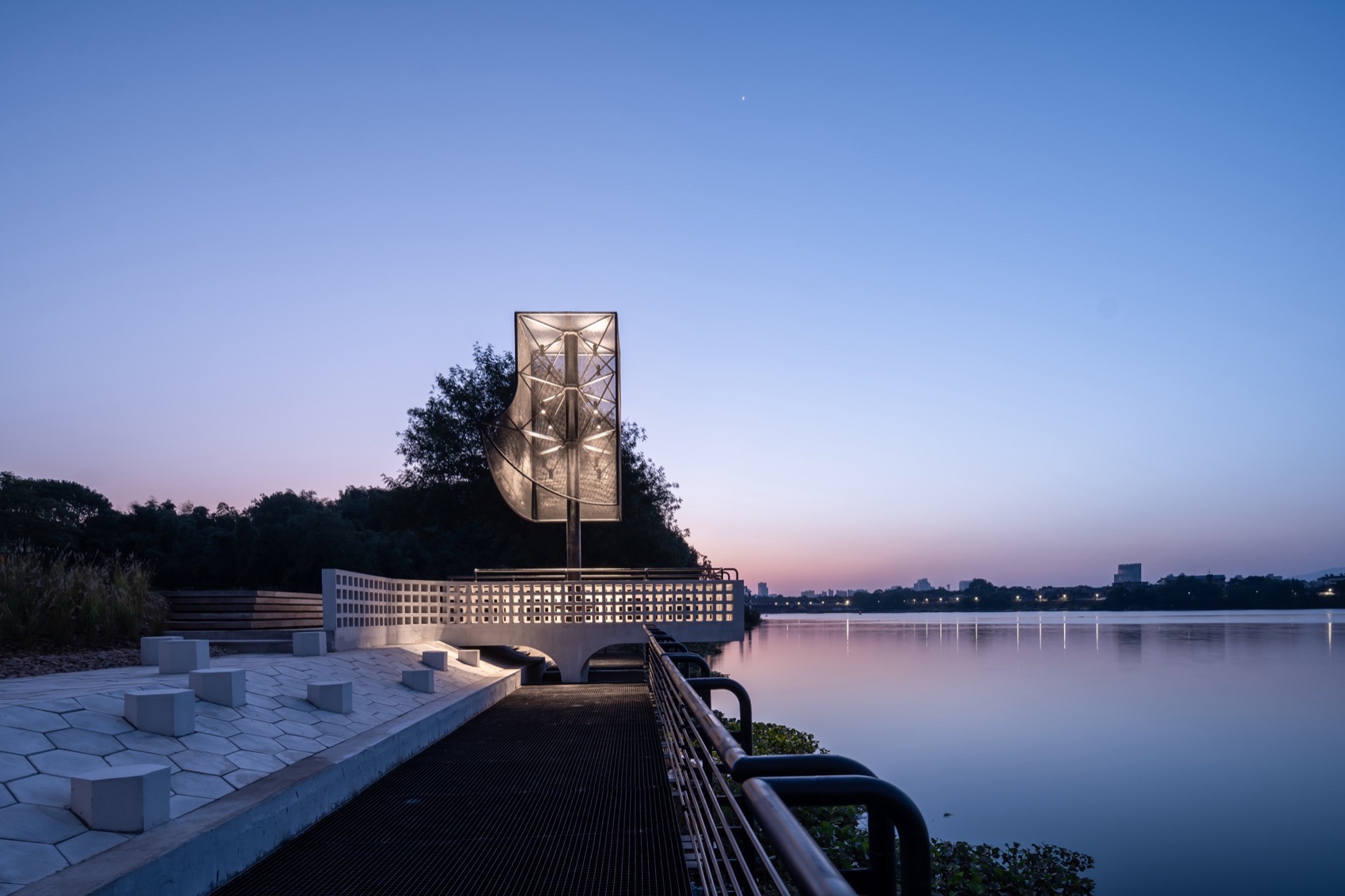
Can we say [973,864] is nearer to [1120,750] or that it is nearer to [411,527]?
[1120,750]

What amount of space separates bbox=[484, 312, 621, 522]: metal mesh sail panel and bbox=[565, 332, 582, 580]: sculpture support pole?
20 millimetres

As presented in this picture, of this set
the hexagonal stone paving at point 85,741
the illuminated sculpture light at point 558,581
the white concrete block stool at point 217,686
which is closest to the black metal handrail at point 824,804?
the hexagonal stone paving at point 85,741

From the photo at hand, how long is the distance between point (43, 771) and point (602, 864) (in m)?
2.93

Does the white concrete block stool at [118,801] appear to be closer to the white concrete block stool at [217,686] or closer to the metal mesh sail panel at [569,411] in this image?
the white concrete block stool at [217,686]

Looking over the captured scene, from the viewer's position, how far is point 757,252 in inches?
869

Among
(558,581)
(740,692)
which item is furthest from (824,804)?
(558,581)

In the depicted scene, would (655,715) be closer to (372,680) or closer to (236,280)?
(372,680)

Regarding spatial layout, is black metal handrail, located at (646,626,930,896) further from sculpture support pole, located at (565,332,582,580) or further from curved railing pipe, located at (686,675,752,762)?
sculpture support pole, located at (565,332,582,580)

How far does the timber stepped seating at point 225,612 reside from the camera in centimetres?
1391

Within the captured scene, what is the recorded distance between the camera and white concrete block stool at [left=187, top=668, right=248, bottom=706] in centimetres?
706

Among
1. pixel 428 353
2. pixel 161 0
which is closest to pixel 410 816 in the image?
pixel 161 0

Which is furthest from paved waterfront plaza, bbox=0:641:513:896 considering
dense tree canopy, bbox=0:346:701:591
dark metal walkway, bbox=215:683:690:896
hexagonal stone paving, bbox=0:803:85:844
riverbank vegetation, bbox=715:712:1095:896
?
dense tree canopy, bbox=0:346:701:591

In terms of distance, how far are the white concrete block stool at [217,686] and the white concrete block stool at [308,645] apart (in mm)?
4191

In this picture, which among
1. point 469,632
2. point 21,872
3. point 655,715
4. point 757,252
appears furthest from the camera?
point 757,252
